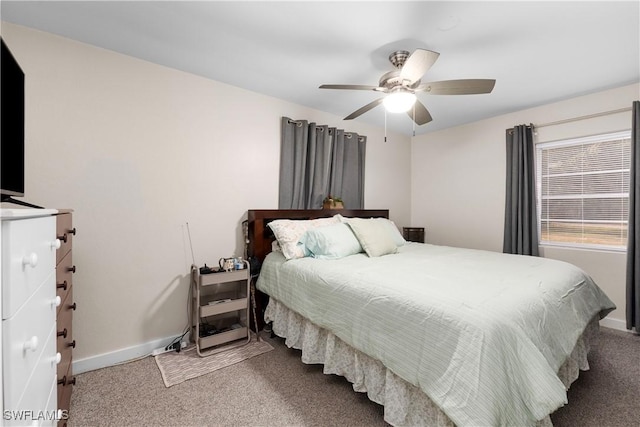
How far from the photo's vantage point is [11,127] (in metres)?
1.20

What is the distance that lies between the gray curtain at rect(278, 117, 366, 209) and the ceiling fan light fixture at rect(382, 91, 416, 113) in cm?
128

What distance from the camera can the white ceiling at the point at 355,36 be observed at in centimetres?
164

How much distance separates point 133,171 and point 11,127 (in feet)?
3.24

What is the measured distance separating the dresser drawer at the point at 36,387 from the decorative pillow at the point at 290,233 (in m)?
1.53

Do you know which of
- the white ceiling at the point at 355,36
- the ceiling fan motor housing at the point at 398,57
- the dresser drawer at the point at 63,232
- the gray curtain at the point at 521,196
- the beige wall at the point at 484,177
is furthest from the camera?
the gray curtain at the point at 521,196

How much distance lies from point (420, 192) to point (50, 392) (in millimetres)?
4415

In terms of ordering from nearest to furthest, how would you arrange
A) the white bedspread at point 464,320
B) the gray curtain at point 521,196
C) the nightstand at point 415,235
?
1. the white bedspread at point 464,320
2. the gray curtain at point 521,196
3. the nightstand at point 415,235

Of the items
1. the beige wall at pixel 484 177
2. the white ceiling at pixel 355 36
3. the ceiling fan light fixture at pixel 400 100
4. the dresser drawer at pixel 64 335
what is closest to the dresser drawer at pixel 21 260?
the dresser drawer at pixel 64 335

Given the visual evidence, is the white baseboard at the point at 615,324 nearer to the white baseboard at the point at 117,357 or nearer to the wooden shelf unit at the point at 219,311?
the wooden shelf unit at the point at 219,311

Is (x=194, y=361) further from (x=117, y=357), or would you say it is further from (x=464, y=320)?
(x=464, y=320)

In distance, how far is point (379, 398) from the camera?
1.54 m

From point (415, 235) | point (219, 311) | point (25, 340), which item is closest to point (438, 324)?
point (25, 340)

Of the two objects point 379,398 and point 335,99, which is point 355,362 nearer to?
point 379,398

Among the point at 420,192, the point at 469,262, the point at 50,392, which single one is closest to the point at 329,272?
the point at 469,262
